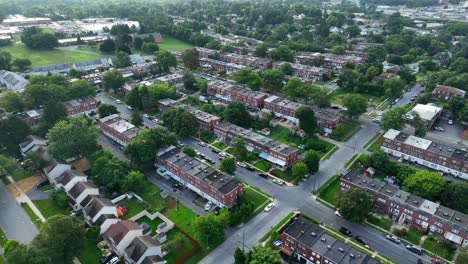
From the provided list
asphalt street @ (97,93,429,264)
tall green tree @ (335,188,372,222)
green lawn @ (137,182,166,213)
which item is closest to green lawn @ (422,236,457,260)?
asphalt street @ (97,93,429,264)

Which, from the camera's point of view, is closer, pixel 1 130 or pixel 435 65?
pixel 1 130

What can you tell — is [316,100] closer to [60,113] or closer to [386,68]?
[386,68]

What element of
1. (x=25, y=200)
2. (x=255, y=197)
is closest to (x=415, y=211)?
(x=255, y=197)

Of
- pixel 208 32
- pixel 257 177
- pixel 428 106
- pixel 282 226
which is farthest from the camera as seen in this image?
pixel 208 32

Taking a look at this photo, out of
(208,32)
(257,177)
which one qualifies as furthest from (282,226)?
(208,32)

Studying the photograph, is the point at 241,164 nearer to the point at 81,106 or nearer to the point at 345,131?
the point at 345,131

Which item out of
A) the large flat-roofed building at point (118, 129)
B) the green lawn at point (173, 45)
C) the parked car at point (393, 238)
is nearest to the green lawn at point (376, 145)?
the parked car at point (393, 238)

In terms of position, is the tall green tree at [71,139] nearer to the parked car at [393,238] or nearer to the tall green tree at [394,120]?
the parked car at [393,238]
